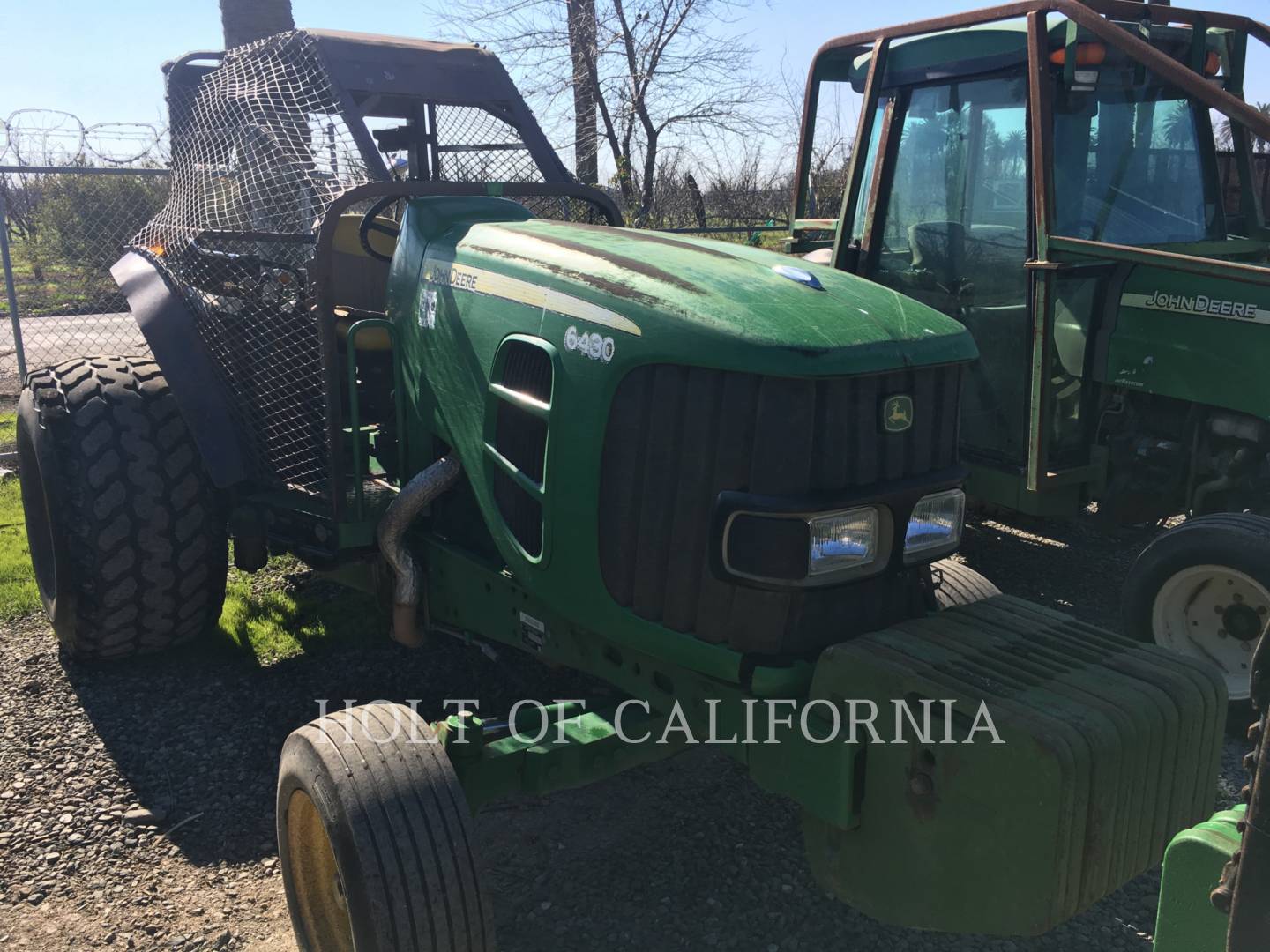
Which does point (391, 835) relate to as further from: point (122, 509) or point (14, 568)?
point (14, 568)

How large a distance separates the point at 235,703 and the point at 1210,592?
3491 mm

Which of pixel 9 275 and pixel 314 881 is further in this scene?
pixel 9 275

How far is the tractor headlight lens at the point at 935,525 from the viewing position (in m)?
2.49

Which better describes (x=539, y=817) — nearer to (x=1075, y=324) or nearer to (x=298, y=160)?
(x=298, y=160)

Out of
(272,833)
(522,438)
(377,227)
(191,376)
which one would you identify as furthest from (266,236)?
(272,833)

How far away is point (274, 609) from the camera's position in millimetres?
4805

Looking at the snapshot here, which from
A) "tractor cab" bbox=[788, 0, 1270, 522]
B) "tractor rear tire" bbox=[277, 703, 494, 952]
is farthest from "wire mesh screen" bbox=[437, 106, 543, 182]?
"tractor rear tire" bbox=[277, 703, 494, 952]

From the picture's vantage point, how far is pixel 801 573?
2328 millimetres

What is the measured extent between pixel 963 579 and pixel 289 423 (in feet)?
7.06

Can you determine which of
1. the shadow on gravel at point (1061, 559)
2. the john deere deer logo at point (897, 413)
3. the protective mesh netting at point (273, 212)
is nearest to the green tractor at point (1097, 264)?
the shadow on gravel at point (1061, 559)

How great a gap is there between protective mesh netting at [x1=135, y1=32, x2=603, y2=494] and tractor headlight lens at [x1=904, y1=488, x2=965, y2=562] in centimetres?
181

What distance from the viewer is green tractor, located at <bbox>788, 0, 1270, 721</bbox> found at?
4.00m

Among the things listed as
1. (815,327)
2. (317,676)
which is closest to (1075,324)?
(815,327)

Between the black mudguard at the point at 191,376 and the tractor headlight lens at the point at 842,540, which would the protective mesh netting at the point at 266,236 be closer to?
the black mudguard at the point at 191,376
